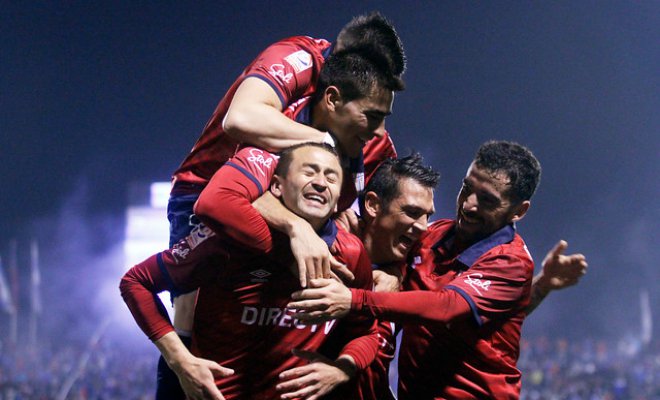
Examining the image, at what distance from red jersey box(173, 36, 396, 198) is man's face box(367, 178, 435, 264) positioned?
0.17 meters

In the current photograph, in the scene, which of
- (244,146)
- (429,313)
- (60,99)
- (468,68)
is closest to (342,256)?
(429,313)

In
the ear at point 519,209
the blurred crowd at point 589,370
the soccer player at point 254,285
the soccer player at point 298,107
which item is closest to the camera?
the soccer player at point 254,285

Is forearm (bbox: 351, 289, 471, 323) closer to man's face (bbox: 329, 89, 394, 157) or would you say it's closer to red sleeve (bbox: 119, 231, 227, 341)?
red sleeve (bbox: 119, 231, 227, 341)

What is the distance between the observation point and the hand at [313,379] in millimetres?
2059

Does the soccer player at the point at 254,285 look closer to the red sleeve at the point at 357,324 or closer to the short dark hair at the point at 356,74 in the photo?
the red sleeve at the point at 357,324

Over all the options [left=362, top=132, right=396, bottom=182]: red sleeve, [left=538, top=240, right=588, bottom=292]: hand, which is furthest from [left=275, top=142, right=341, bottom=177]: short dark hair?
[left=538, top=240, right=588, bottom=292]: hand

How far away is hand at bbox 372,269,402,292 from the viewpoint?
2.51 m

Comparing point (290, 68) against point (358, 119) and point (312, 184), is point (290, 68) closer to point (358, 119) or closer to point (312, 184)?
point (358, 119)

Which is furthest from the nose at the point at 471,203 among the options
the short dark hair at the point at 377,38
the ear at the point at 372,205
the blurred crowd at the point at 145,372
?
the blurred crowd at the point at 145,372

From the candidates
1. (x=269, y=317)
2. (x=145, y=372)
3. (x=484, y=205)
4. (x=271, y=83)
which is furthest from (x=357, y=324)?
(x=145, y=372)

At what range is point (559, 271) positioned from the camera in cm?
305

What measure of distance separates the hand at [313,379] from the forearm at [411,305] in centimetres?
18

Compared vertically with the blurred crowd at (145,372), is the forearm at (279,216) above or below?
above

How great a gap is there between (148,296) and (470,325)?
109 centimetres
